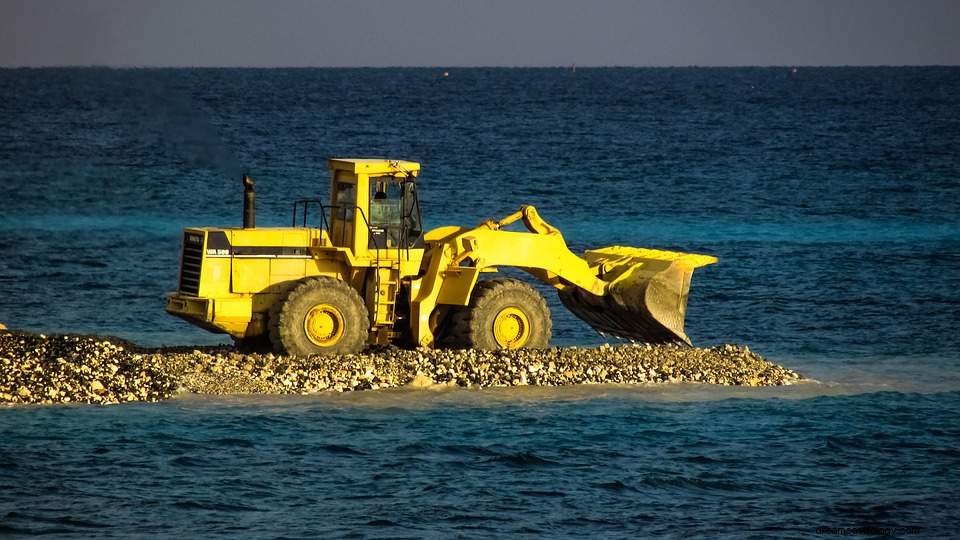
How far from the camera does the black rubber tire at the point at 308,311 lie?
22.5 metres

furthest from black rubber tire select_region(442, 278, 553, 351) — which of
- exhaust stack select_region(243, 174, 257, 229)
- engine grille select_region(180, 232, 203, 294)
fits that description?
engine grille select_region(180, 232, 203, 294)

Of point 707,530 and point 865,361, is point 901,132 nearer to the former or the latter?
point 865,361

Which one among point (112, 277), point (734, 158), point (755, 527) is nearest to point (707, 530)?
point (755, 527)

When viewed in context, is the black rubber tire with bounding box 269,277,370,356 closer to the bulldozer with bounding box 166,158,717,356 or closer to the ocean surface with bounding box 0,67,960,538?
the bulldozer with bounding box 166,158,717,356

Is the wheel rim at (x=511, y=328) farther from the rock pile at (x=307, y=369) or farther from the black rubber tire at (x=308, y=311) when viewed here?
the black rubber tire at (x=308, y=311)

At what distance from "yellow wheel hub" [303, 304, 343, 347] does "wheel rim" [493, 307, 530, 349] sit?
6.95ft

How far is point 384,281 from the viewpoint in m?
23.5

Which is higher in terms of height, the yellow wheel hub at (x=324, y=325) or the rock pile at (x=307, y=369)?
the yellow wheel hub at (x=324, y=325)

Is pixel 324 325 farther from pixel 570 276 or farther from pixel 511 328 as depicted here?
pixel 570 276

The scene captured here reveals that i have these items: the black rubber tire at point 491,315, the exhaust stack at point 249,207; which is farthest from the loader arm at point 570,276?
the exhaust stack at point 249,207

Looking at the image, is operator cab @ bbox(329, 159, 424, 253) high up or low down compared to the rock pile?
up

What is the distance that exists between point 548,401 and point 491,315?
80.1 inches

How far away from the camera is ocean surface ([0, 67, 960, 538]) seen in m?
17.4

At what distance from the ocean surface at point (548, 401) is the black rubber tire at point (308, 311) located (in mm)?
1289
